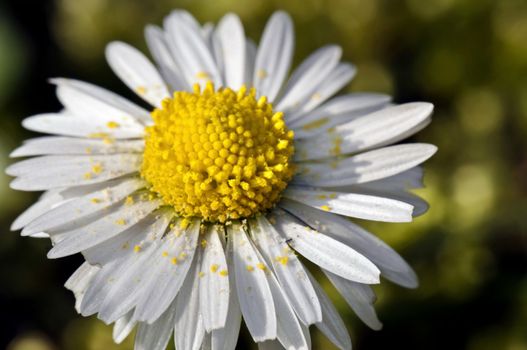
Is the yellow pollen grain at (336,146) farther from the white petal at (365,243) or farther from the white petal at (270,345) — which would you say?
the white petal at (270,345)

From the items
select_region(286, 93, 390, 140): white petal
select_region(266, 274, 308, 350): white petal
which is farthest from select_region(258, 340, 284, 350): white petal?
select_region(286, 93, 390, 140): white petal

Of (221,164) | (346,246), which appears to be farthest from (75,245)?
(346,246)

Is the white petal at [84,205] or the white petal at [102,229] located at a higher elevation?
the white petal at [84,205]

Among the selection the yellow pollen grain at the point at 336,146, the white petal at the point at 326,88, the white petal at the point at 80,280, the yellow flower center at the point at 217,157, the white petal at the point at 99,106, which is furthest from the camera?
the white petal at the point at 326,88

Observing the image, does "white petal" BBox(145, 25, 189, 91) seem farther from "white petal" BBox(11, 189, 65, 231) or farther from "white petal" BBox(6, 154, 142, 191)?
"white petal" BBox(11, 189, 65, 231)

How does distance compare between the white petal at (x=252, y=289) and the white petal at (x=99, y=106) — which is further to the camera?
the white petal at (x=99, y=106)

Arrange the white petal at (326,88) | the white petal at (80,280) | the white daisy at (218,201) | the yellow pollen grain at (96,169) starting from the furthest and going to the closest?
the white petal at (326,88), the yellow pollen grain at (96,169), the white petal at (80,280), the white daisy at (218,201)

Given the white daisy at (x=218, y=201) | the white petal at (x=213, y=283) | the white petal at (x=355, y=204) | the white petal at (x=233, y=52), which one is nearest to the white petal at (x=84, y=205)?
the white daisy at (x=218, y=201)

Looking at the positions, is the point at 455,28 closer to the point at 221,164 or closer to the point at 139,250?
the point at 221,164

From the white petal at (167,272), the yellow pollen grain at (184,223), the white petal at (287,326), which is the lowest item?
the white petal at (287,326)
